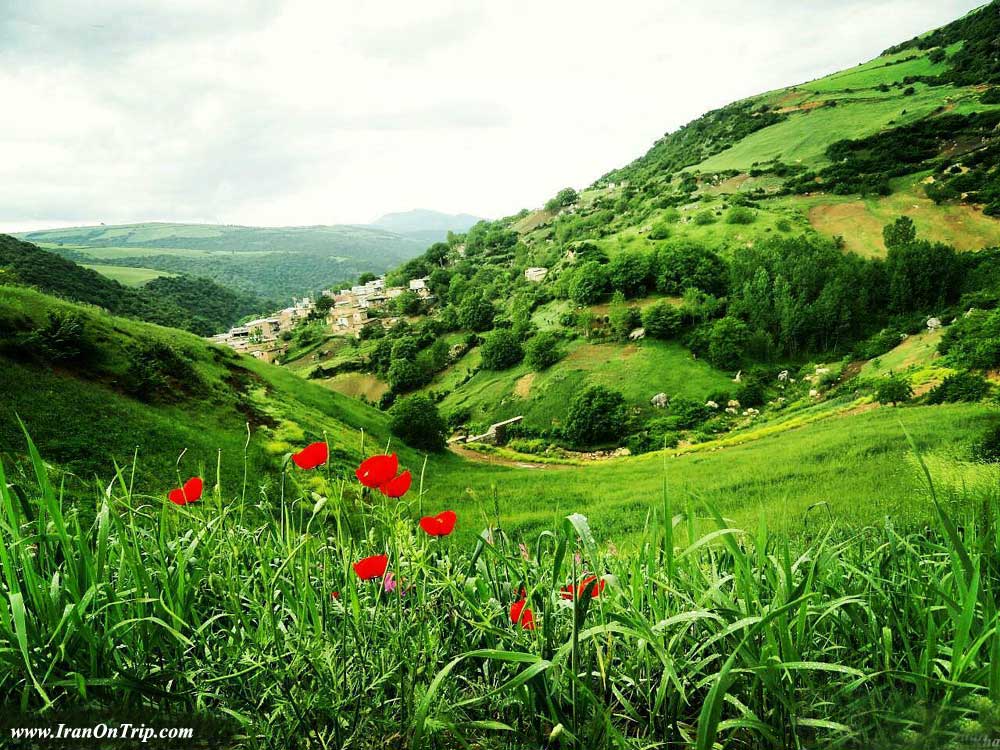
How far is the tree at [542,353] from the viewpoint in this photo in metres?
62.4

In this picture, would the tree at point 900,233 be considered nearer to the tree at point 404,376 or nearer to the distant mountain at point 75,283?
the tree at point 404,376

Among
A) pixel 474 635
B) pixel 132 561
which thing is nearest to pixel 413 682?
pixel 474 635

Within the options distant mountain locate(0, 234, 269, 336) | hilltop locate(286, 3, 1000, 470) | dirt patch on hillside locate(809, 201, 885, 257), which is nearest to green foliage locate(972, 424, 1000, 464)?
hilltop locate(286, 3, 1000, 470)

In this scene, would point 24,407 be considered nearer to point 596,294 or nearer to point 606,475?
point 606,475

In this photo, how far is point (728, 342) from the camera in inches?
2149

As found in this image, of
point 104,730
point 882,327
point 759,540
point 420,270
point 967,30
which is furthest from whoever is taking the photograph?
point 420,270

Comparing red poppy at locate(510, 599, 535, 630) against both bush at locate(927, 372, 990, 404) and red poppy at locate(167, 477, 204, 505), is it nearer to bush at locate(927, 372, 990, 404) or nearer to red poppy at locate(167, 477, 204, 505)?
red poppy at locate(167, 477, 204, 505)

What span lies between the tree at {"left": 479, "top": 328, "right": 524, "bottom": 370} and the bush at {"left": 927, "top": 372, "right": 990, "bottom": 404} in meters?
49.2

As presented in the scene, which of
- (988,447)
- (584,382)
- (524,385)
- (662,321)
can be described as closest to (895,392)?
(988,447)

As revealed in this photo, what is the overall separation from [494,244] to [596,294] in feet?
271

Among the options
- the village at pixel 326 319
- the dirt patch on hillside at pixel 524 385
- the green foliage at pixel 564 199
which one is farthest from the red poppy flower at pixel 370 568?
the green foliage at pixel 564 199

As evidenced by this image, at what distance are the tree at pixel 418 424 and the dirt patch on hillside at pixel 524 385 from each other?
93.8ft

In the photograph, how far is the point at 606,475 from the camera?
2730cm

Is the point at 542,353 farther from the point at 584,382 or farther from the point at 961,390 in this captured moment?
the point at 961,390
